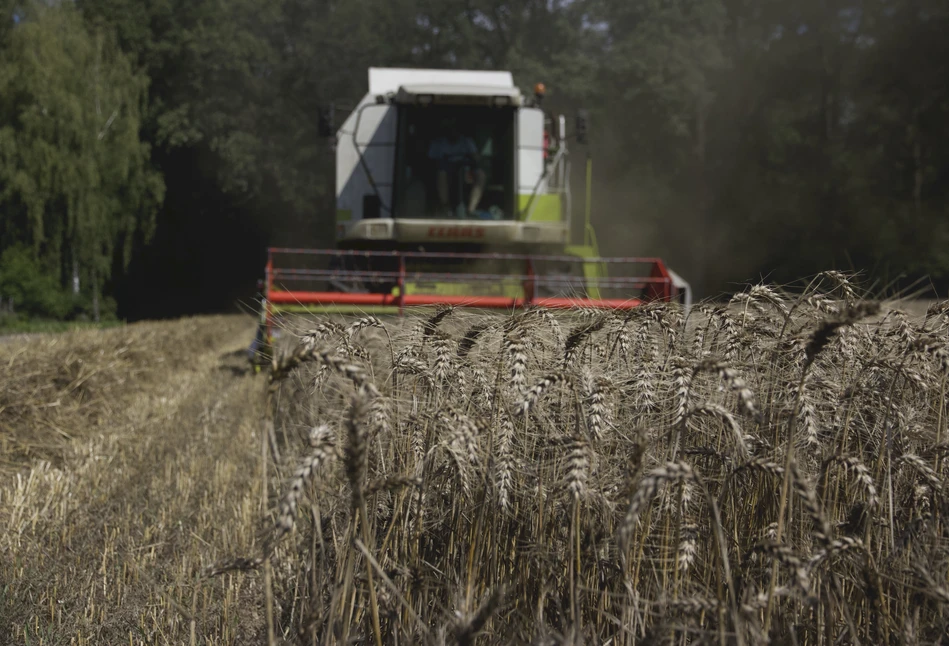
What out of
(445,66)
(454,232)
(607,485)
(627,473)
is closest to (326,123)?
(454,232)

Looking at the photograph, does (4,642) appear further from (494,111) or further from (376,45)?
(376,45)

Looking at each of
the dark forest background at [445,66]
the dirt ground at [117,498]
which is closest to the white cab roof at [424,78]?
the dirt ground at [117,498]

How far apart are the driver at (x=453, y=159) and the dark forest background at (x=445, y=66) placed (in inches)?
530

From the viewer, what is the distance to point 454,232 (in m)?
9.05

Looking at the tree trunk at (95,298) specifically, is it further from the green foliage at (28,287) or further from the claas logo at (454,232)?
the claas logo at (454,232)

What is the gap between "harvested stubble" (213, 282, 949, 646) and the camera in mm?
2035

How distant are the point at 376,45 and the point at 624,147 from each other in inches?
326

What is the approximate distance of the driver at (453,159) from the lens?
9.32m

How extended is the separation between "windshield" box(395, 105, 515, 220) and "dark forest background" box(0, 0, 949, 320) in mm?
13207

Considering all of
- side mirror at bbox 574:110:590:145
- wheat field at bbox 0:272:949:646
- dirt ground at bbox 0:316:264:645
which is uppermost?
side mirror at bbox 574:110:590:145

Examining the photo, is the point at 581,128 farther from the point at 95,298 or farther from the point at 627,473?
the point at 95,298

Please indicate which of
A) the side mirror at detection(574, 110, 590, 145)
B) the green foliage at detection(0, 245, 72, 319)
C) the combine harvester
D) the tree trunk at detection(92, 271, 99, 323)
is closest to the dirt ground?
the combine harvester

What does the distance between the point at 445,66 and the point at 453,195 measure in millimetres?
21420

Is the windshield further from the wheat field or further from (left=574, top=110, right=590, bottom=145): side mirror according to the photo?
the wheat field
